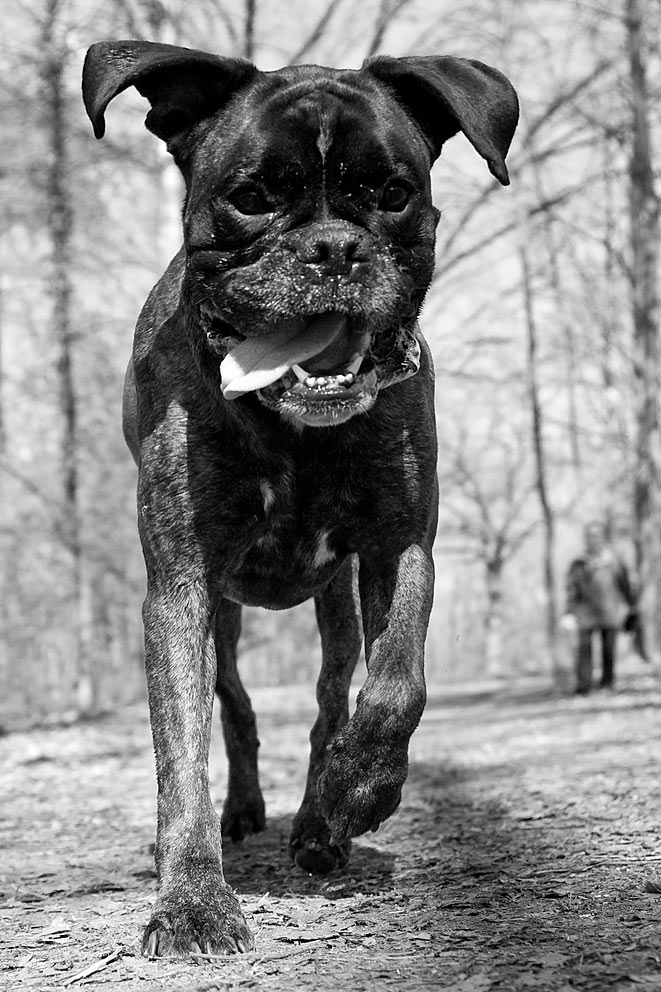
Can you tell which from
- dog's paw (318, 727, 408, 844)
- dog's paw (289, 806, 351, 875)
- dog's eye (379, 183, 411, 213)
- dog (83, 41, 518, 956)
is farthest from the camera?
dog's paw (289, 806, 351, 875)

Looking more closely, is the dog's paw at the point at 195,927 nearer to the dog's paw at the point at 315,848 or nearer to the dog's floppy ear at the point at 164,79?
the dog's paw at the point at 315,848

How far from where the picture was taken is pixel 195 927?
3.00 metres

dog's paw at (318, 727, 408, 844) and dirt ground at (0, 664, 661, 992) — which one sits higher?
dog's paw at (318, 727, 408, 844)

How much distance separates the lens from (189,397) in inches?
148

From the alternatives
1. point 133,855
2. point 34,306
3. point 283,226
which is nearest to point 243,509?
point 283,226

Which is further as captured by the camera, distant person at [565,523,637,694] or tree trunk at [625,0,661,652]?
tree trunk at [625,0,661,652]

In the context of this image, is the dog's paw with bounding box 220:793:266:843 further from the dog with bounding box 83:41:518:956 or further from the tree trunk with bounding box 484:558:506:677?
the tree trunk with bounding box 484:558:506:677

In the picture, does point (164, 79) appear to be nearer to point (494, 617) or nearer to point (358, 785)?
point (358, 785)

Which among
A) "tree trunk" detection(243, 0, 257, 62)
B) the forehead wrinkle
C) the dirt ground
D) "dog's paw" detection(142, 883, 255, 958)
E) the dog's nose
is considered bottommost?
the dirt ground

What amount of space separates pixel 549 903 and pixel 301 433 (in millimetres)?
1582

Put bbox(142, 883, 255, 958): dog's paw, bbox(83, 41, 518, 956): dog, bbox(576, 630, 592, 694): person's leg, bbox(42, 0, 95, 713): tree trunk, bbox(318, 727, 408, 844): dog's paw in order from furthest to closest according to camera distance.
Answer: bbox(576, 630, 592, 694): person's leg < bbox(42, 0, 95, 713): tree trunk < bbox(83, 41, 518, 956): dog < bbox(318, 727, 408, 844): dog's paw < bbox(142, 883, 255, 958): dog's paw

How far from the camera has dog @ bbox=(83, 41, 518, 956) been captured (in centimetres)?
336

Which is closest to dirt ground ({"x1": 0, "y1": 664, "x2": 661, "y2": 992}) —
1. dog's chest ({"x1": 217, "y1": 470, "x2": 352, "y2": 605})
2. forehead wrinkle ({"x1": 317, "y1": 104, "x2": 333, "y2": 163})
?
dog's chest ({"x1": 217, "y1": 470, "x2": 352, "y2": 605})

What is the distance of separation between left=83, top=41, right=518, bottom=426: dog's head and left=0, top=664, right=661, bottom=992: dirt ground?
58.6 inches
